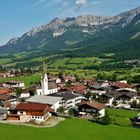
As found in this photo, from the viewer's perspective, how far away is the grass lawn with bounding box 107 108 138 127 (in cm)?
6844

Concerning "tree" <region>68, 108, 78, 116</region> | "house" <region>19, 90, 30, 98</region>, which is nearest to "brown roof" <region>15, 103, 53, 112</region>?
"tree" <region>68, 108, 78, 116</region>

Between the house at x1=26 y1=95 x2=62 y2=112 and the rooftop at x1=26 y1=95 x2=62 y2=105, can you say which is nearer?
the house at x1=26 y1=95 x2=62 y2=112

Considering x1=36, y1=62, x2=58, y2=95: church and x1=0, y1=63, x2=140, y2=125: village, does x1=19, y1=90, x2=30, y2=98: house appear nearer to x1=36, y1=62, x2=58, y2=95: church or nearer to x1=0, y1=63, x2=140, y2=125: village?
x1=0, y1=63, x2=140, y2=125: village

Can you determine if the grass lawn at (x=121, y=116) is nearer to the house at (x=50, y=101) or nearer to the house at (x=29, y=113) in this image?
the house at (x=50, y=101)

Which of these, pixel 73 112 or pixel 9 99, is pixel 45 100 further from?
pixel 9 99

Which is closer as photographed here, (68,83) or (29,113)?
(29,113)

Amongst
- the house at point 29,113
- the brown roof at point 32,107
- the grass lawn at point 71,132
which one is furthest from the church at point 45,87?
the grass lawn at point 71,132

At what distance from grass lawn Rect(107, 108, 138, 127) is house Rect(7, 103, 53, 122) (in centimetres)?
1198

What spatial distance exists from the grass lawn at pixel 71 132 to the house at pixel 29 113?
186 inches

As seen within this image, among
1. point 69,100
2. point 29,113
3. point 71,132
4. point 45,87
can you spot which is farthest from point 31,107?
point 45,87

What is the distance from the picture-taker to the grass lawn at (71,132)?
53.2 m

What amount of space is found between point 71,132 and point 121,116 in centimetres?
2013

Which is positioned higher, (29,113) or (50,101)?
(50,101)

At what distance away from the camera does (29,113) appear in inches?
2694
